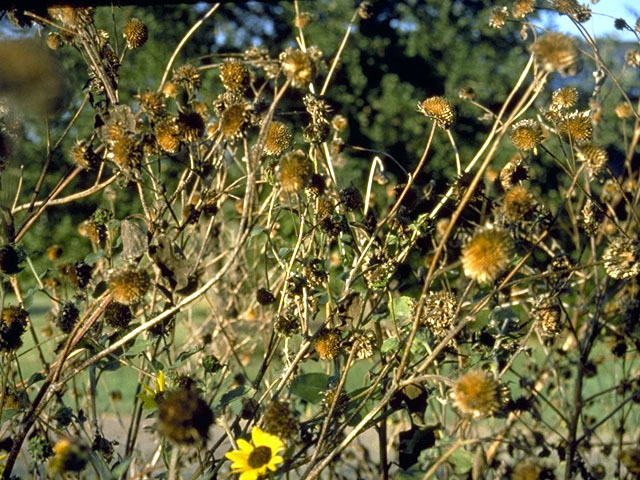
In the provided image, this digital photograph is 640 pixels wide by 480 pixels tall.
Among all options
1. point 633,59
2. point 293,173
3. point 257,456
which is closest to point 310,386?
point 257,456

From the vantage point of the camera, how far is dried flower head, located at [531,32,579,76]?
1.13 m

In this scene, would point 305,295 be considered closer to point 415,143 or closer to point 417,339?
point 417,339

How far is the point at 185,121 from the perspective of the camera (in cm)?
136

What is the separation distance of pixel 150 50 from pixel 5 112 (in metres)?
8.95

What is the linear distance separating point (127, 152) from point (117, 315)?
1.12ft

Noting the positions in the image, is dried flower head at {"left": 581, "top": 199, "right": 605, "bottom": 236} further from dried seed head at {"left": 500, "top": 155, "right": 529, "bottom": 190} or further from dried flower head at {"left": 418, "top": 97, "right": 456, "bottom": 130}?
dried flower head at {"left": 418, "top": 97, "right": 456, "bottom": 130}

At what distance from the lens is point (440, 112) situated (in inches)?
64.0

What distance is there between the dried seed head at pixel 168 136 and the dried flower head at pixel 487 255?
1.68 ft

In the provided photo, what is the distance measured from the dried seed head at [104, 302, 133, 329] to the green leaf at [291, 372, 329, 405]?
0.36 m

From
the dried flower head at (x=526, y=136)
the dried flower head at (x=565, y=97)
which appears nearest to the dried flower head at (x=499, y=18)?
the dried flower head at (x=565, y=97)

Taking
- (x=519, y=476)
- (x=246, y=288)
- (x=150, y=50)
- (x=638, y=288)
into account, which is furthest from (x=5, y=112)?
(x=150, y=50)

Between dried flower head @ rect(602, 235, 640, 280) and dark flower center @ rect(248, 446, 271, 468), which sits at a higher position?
dried flower head @ rect(602, 235, 640, 280)

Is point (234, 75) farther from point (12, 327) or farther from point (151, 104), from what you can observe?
point (12, 327)

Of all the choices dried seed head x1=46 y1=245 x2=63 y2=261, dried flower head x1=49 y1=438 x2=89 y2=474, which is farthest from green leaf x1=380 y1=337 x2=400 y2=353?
dried seed head x1=46 y1=245 x2=63 y2=261
